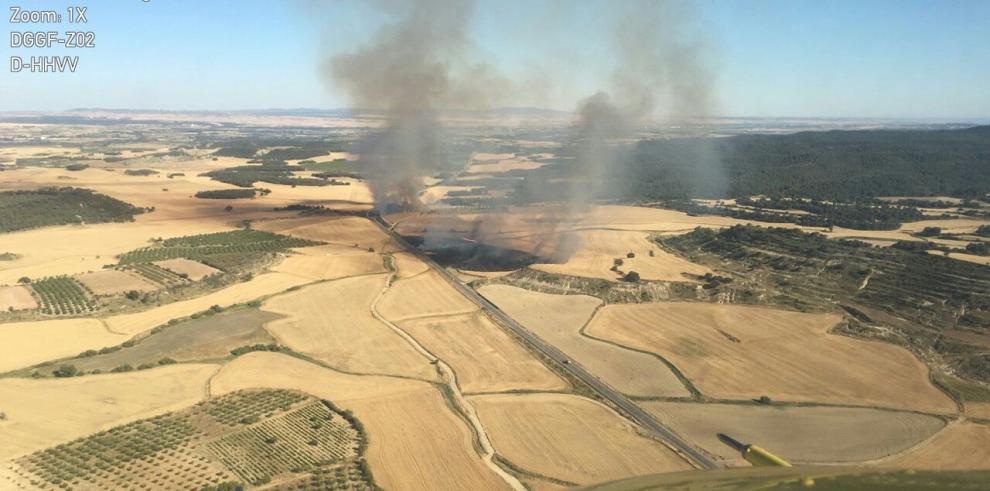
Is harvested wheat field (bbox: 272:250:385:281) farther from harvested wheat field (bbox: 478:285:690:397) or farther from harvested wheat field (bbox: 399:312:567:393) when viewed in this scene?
harvested wheat field (bbox: 399:312:567:393)

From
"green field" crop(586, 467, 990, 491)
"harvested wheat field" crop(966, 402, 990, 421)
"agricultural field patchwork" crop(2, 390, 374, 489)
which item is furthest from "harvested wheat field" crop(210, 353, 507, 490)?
"harvested wheat field" crop(966, 402, 990, 421)

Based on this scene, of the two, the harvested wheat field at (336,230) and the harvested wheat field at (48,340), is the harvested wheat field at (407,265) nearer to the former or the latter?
the harvested wheat field at (336,230)

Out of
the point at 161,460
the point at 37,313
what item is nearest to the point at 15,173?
the point at 37,313

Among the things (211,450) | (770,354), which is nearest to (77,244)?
(211,450)

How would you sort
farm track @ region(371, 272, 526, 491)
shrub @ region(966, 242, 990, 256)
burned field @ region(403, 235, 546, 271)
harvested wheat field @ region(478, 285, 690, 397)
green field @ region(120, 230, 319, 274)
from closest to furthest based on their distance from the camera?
farm track @ region(371, 272, 526, 491)
harvested wheat field @ region(478, 285, 690, 397)
green field @ region(120, 230, 319, 274)
burned field @ region(403, 235, 546, 271)
shrub @ region(966, 242, 990, 256)

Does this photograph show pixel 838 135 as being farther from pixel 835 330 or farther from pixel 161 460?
pixel 161 460
